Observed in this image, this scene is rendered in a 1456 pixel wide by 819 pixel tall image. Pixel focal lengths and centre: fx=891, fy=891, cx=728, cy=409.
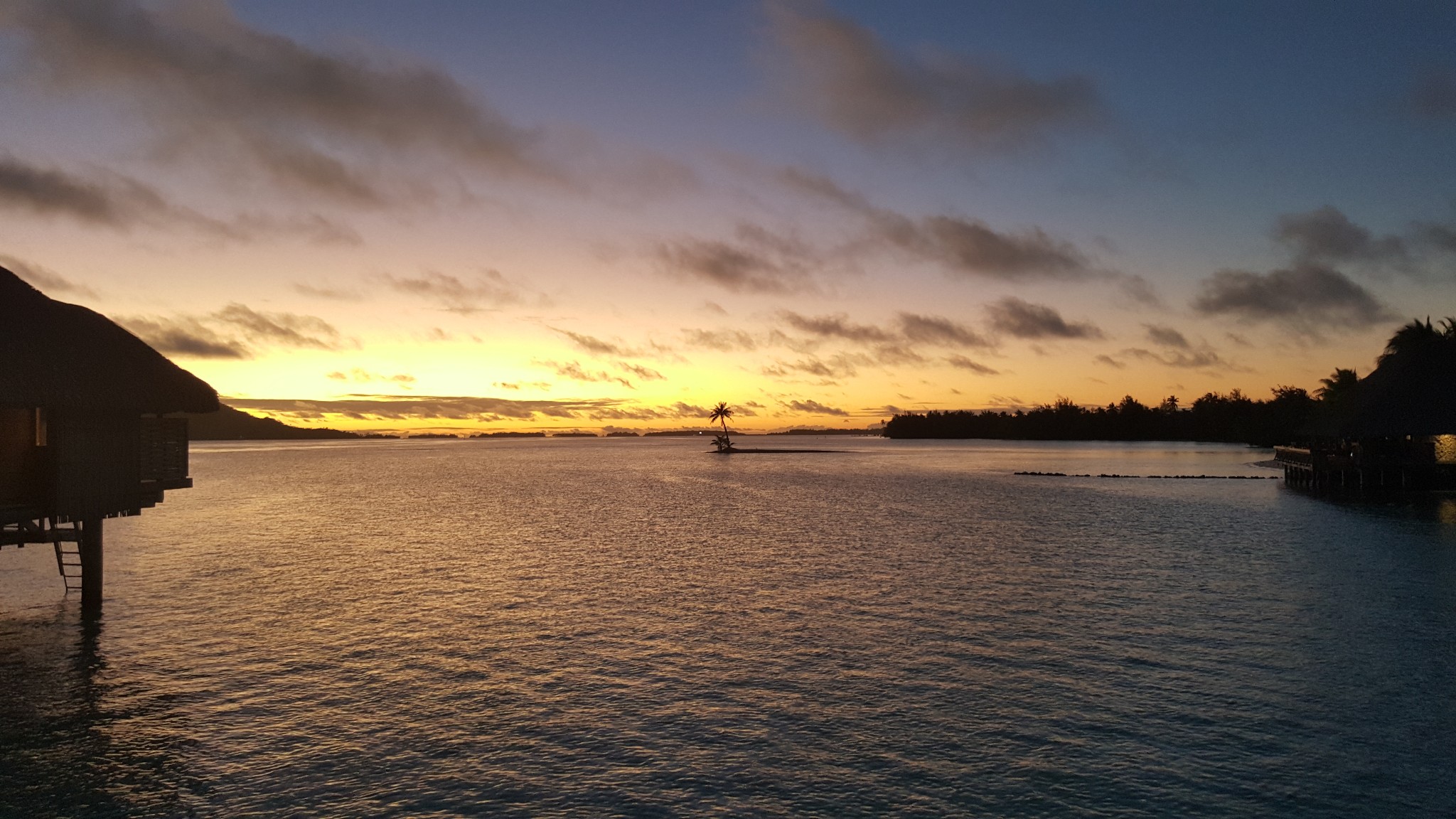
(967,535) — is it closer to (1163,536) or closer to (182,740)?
(1163,536)

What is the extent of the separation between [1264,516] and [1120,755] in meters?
46.8

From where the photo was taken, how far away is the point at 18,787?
13.0 metres

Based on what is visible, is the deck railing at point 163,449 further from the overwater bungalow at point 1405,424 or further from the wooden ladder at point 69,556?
the overwater bungalow at point 1405,424

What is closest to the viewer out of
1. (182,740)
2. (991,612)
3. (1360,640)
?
(182,740)

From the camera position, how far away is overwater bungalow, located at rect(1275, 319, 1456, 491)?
5859 centimetres

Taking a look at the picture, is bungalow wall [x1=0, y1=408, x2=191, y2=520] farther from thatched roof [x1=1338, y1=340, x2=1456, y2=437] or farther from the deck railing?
thatched roof [x1=1338, y1=340, x2=1456, y2=437]

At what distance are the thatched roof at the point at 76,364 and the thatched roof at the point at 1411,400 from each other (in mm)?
67766

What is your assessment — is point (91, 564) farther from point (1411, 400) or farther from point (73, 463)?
point (1411, 400)

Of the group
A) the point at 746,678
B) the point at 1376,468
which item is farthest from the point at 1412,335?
the point at 746,678

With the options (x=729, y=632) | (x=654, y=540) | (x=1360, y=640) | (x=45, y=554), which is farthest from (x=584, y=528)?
(x=1360, y=640)

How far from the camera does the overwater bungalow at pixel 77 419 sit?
23531 mm

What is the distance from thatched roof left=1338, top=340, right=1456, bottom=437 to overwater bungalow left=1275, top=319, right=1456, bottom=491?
0.13 ft

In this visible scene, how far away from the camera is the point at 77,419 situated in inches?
974

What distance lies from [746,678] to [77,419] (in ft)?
65.9
